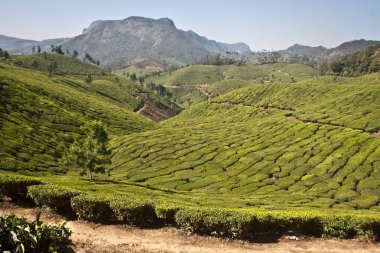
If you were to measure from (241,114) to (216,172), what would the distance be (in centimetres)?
8461

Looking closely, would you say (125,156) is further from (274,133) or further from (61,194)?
(61,194)


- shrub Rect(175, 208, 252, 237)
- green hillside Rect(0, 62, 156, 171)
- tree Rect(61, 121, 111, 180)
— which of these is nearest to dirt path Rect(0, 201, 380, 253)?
shrub Rect(175, 208, 252, 237)

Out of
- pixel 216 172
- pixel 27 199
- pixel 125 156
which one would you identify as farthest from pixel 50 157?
pixel 27 199

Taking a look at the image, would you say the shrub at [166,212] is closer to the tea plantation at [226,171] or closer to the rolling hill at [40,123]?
the tea plantation at [226,171]

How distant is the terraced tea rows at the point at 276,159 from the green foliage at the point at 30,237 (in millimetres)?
29783

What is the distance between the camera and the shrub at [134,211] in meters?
26.3

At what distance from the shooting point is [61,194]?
2697 cm

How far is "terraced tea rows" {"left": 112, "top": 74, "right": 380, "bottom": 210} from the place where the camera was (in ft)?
205

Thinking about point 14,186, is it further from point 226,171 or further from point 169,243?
point 226,171

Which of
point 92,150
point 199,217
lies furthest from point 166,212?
point 92,150

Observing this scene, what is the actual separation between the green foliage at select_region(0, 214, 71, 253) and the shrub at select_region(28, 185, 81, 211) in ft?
31.2

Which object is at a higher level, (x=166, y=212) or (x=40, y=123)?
(x=166, y=212)

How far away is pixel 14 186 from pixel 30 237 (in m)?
14.3

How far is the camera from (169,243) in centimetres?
2361
